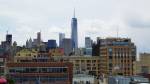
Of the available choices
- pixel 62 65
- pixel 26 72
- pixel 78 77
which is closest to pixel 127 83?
pixel 62 65

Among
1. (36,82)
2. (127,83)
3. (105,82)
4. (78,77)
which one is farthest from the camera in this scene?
(78,77)

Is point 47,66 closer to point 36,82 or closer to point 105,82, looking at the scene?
point 36,82

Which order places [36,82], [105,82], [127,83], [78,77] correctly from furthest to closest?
1. [78,77]
2. [105,82]
3. [36,82]
4. [127,83]

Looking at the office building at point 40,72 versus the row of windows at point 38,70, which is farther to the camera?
the row of windows at point 38,70

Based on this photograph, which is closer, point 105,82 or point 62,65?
point 62,65

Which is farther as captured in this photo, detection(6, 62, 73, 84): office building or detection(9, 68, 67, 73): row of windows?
detection(9, 68, 67, 73): row of windows

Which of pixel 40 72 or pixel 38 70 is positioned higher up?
Answer: pixel 38 70

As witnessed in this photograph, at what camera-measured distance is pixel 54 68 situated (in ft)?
497

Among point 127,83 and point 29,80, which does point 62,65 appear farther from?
point 127,83

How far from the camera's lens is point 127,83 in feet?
441

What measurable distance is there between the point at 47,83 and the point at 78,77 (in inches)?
1336

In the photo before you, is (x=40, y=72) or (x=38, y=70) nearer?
(x=40, y=72)

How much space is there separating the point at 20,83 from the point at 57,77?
12.5 m

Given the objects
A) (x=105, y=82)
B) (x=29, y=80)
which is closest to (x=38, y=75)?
(x=29, y=80)
